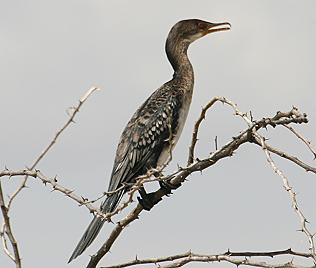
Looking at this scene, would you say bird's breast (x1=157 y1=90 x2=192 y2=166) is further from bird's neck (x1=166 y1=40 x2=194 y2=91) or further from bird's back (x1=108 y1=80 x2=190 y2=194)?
bird's neck (x1=166 y1=40 x2=194 y2=91)

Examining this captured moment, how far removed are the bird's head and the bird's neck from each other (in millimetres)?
71

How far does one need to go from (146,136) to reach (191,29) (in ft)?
4.99

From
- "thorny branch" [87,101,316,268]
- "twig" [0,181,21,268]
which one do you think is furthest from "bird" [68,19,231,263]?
"twig" [0,181,21,268]

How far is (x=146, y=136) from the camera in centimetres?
804

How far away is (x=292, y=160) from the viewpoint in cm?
463

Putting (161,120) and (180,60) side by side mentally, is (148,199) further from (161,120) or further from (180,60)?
(180,60)

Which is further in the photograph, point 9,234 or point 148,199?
point 148,199

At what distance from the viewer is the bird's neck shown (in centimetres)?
877

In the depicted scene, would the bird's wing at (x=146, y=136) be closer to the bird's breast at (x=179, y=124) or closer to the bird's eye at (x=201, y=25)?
the bird's breast at (x=179, y=124)

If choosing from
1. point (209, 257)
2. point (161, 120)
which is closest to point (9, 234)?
point (209, 257)

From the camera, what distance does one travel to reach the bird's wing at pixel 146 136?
25.4ft

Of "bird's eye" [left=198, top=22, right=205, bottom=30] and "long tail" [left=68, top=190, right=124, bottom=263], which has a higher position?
"bird's eye" [left=198, top=22, right=205, bottom=30]

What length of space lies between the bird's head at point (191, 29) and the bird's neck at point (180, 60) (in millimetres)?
71

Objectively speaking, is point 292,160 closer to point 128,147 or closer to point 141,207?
point 141,207
